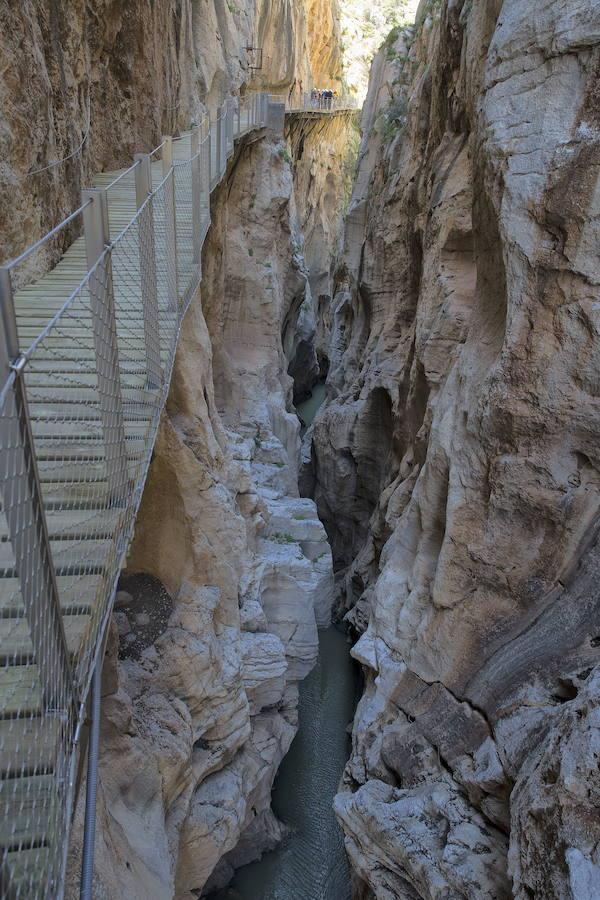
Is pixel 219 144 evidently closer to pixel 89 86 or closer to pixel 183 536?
pixel 89 86

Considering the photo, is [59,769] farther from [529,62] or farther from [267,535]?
[267,535]

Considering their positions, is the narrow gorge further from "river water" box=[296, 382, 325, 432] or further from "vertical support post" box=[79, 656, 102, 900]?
"river water" box=[296, 382, 325, 432]

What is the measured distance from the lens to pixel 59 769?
2.09 metres

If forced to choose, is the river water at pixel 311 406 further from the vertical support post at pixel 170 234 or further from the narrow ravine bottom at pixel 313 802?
the vertical support post at pixel 170 234

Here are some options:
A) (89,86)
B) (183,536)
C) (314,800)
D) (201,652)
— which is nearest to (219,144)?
(89,86)

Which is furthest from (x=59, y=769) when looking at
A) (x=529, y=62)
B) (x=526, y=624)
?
(x=529, y=62)

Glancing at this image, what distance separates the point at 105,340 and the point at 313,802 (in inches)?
336

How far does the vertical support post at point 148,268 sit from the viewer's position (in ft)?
12.7

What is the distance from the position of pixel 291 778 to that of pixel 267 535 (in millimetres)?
3701

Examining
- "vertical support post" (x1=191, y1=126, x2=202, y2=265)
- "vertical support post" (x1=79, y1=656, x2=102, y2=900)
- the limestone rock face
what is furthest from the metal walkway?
"vertical support post" (x1=191, y1=126, x2=202, y2=265)

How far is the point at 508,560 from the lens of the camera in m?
5.89

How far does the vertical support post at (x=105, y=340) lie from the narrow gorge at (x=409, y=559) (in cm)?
127

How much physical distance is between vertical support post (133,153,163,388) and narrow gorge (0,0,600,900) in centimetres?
125

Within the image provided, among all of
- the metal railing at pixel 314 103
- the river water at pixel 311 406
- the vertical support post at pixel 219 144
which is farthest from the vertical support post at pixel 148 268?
the metal railing at pixel 314 103
